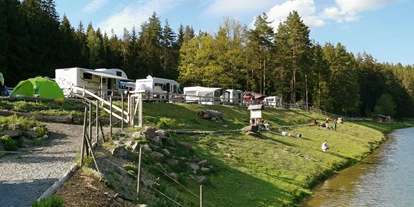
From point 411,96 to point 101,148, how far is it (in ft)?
453

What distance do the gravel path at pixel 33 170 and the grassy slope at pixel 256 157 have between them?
5411 millimetres

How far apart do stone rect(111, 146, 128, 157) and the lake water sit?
29.0ft

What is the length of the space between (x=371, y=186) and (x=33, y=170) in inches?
713

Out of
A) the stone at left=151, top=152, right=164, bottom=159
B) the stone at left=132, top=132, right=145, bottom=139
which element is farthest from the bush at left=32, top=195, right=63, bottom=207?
the stone at left=132, top=132, right=145, bottom=139

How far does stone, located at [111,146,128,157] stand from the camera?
13.5m

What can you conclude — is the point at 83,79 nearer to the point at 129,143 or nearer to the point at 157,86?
the point at 157,86

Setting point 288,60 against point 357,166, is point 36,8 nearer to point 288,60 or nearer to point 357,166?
point 288,60

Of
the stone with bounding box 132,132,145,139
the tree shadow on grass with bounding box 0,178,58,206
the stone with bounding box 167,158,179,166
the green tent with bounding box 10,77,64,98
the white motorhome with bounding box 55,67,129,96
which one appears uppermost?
the white motorhome with bounding box 55,67,129,96

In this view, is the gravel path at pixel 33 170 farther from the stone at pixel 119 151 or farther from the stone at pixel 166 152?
the stone at pixel 166 152

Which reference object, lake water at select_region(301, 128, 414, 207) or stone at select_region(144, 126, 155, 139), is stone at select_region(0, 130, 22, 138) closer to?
stone at select_region(144, 126, 155, 139)

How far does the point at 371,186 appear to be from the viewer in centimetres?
2067

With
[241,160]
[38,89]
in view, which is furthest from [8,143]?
[38,89]

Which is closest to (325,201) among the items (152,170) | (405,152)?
(152,170)

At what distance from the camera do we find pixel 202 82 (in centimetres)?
6056
